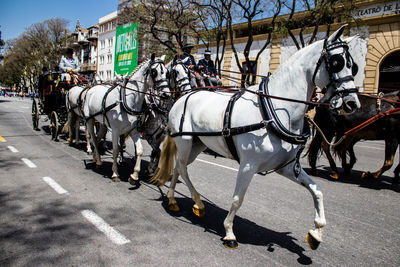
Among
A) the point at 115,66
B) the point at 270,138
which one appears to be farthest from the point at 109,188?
the point at 115,66

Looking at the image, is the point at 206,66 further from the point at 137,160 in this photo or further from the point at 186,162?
the point at 186,162

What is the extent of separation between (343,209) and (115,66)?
46932 millimetres

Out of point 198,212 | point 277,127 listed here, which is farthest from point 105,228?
point 277,127

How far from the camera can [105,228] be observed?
143 inches

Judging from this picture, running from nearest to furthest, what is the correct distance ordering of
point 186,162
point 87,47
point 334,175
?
point 186,162 → point 334,175 → point 87,47

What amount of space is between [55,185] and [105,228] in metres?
2.13

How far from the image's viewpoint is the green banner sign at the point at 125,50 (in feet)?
137

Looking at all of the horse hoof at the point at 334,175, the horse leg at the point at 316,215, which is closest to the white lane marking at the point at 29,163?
the horse leg at the point at 316,215

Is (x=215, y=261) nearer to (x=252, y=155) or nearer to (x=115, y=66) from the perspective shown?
(x=252, y=155)

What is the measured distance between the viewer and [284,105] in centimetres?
324

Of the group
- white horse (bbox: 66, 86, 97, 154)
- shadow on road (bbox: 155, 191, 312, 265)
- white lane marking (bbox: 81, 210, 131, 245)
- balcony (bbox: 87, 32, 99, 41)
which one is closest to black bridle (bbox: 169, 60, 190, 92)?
shadow on road (bbox: 155, 191, 312, 265)

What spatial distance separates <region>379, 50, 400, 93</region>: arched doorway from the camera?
56.4 feet

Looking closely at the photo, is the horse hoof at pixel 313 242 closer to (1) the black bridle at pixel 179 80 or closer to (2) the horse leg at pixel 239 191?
(2) the horse leg at pixel 239 191

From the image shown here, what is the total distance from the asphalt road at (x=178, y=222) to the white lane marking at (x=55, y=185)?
0.05 feet
